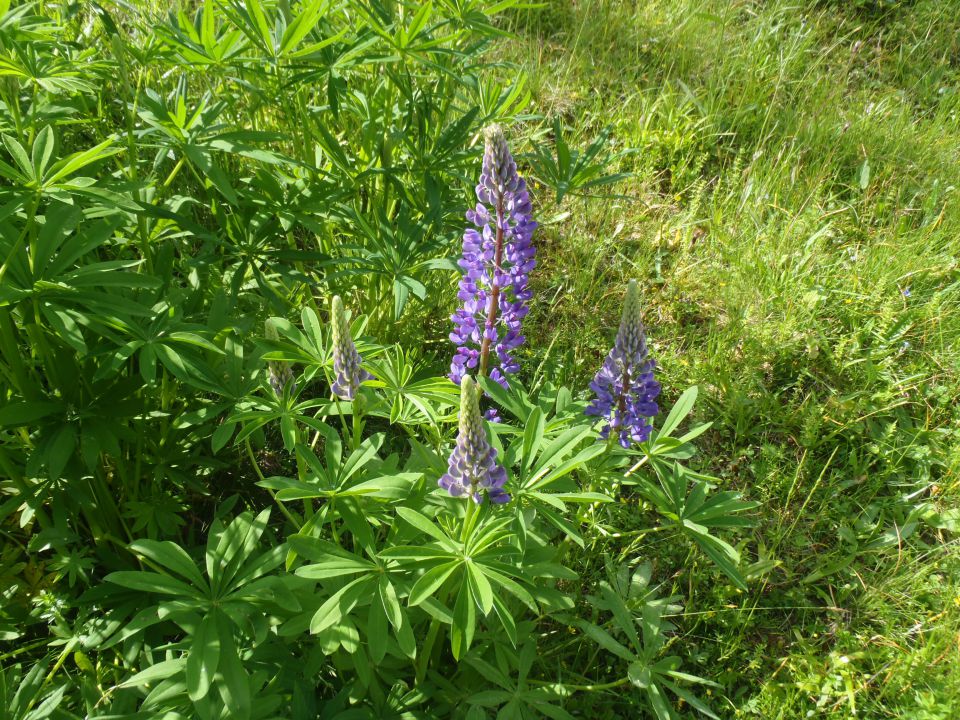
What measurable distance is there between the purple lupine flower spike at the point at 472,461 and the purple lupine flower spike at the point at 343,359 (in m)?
0.29

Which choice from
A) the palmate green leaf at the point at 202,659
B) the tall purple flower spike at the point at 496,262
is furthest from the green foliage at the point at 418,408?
the tall purple flower spike at the point at 496,262

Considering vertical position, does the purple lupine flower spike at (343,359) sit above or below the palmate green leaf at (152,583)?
above

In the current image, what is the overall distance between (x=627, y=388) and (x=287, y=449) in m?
0.94

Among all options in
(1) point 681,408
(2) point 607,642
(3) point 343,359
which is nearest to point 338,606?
(3) point 343,359

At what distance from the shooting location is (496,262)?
1.92m

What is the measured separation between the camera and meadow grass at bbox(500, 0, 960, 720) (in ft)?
7.99

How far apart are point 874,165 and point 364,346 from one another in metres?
3.24

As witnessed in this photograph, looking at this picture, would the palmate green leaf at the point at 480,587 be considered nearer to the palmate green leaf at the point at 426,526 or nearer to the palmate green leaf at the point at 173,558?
the palmate green leaf at the point at 426,526

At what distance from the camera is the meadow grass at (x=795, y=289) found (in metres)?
2.44

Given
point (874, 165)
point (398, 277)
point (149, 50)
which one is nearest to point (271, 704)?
point (398, 277)

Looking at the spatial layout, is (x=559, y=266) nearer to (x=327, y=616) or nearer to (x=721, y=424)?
(x=721, y=424)

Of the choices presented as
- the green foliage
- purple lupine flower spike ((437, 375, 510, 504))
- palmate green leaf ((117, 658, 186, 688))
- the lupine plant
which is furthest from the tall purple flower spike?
palmate green leaf ((117, 658, 186, 688))

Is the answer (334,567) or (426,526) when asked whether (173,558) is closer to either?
(334,567)

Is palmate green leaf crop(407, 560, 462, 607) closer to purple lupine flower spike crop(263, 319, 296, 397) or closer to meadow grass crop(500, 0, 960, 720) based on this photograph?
purple lupine flower spike crop(263, 319, 296, 397)
